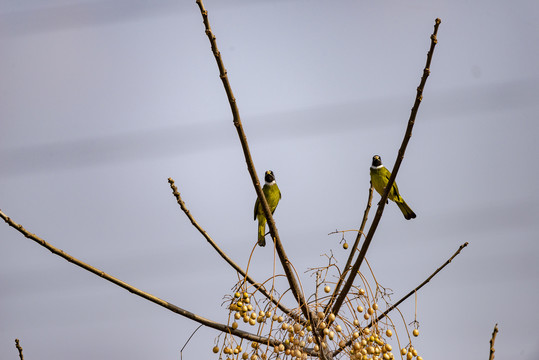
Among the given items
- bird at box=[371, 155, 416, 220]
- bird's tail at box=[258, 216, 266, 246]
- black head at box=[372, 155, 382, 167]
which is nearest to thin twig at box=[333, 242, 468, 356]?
bird's tail at box=[258, 216, 266, 246]

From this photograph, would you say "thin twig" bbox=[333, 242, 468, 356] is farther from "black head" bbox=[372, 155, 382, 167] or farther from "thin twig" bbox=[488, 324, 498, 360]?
"black head" bbox=[372, 155, 382, 167]

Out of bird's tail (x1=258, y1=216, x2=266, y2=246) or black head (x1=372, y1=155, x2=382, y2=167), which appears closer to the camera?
bird's tail (x1=258, y1=216, x2=266, y2=246)

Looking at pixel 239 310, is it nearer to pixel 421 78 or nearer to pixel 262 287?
pixel 262 287

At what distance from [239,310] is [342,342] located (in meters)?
0.52

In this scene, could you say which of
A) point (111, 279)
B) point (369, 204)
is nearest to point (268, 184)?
point (369, 204)

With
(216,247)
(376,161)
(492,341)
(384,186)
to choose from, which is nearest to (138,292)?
(216,247)

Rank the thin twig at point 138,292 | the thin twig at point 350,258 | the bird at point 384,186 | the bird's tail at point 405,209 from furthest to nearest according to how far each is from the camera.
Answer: the bird's tail at point 405,209 → the bird at point 384,186 → the thin twig at point 350,258 → the thin twig at point 138,292

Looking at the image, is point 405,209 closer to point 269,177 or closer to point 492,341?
point 269,177

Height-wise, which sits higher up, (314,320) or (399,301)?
(399,301)

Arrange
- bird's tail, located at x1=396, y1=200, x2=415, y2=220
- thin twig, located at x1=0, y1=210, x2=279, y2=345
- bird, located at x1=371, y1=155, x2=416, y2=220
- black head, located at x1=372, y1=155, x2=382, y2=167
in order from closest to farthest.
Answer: thin twig, located at x1=0, y1=210, x2=279, y2=345
bird, located at x1=371, y1=155, x2=416, y2=220
bird's tail, located at x1=396, y1=200, x2=415, y2=220
black head, located at x1=372, y1=155, x2=382, y2=167

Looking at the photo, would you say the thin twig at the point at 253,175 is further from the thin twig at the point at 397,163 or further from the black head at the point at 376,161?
the black head at the point at 376,161

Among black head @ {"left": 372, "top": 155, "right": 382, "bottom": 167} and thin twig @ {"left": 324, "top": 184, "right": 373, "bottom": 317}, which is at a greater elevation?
black head @ {"left": 372, "top": 155, "right": 382, "bottom": 167}

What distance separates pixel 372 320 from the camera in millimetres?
3002

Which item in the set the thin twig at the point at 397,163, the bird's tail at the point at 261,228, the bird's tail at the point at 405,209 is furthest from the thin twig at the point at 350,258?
the bird's tail at the point at 405,209
